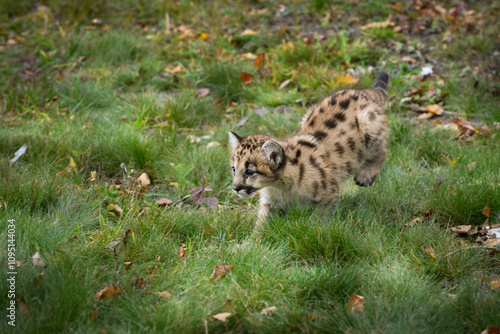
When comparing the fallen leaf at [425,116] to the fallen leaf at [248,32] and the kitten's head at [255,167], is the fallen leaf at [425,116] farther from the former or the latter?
the fallen leaf at [248,32]

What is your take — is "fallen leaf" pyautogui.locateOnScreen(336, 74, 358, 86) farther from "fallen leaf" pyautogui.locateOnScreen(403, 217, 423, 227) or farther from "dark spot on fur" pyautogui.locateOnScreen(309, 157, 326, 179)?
"fallen leaf" pyautogui.locateOnScreen(403, 217, 423, 227)

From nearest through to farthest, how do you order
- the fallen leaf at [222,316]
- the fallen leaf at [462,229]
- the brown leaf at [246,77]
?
the fallen leaf at [222,316] < the fallen leaf at [462,229] < the brown leaf at [246,77]

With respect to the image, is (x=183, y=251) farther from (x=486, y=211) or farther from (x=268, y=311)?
(x=486, y=211)

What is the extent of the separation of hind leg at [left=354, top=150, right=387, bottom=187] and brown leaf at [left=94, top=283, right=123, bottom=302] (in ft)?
9.98

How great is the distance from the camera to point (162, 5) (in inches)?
430

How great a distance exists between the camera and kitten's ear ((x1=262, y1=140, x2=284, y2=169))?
449 cm

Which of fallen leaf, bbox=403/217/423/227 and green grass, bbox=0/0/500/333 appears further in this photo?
fallen leaf, bbox=403/217/423/227

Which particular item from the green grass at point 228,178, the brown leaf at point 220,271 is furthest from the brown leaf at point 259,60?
the brown leaf at point 220,271

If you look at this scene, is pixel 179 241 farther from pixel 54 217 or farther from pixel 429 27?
pixel 429 27

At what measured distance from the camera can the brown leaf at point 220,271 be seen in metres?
3.66

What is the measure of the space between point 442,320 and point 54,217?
136 inches

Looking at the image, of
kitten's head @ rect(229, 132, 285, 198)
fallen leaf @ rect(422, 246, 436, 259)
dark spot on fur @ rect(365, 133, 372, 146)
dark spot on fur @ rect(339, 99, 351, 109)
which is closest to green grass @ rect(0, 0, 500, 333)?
fallen leaf @ rect(422, 246, 436, 259)

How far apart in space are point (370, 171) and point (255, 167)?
154 cm

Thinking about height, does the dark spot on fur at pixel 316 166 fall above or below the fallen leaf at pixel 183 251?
above
